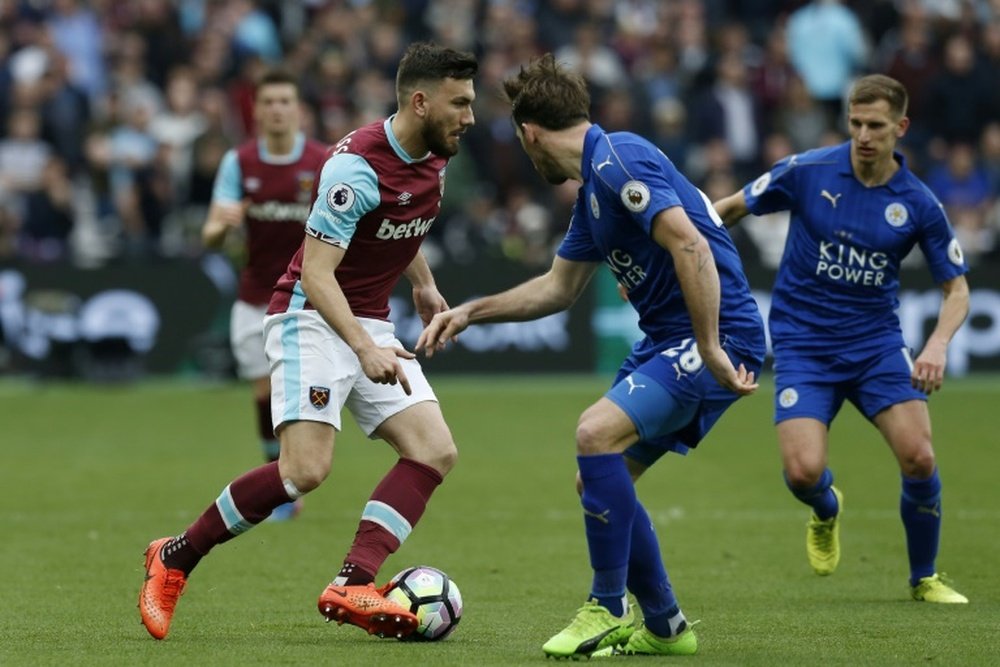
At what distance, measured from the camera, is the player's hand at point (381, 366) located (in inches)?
269

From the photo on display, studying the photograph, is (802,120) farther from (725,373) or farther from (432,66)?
(725,373)

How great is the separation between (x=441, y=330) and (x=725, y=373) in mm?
1156

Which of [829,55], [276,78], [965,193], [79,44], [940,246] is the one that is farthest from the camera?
[79,44]

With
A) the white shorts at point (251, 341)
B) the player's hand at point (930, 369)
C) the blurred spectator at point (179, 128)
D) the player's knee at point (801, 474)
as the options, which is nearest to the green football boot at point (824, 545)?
the player's knee at point (801, 474)

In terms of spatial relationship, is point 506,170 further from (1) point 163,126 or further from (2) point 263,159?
(2) point 263,159

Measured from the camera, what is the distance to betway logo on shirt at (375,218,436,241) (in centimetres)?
732

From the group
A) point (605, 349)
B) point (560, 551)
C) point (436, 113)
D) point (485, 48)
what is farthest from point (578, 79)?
point (485, 48)

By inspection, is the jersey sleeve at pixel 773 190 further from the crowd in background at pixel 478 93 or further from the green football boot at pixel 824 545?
the crowd in background at pixel 478 93

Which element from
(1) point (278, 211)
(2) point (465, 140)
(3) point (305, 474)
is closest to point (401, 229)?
(3) point (305, 474)

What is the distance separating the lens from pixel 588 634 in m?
6.61

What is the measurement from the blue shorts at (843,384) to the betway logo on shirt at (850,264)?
1.18 feet

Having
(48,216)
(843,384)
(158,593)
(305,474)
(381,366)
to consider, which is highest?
(381,366)

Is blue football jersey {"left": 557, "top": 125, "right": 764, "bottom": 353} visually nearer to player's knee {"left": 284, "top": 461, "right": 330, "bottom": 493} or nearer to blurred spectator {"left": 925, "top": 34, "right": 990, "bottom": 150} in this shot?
player's knee {"left": 284, "top": 461, "right": 330, "bottom": 493}

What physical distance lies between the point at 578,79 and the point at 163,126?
49.5ft
